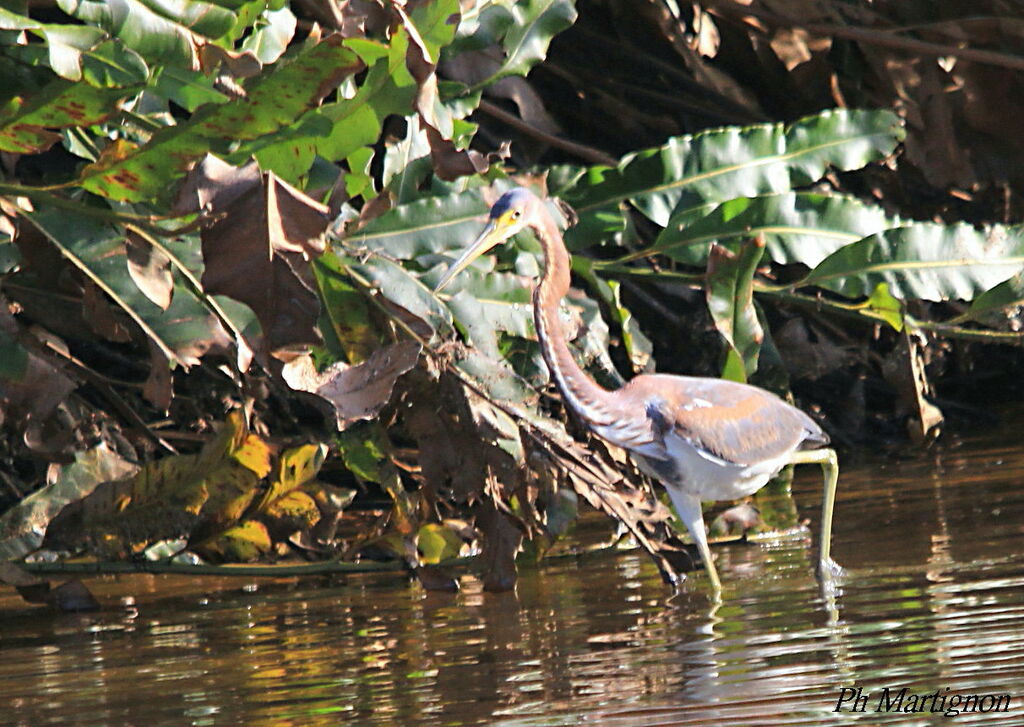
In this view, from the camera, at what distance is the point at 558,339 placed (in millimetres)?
4996

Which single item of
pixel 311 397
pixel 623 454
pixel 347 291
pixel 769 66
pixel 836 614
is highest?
pixel 769 66

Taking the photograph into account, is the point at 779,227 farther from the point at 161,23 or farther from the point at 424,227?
the point at 161,23

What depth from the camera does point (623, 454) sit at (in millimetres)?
5438

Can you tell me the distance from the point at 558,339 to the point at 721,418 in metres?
0.57

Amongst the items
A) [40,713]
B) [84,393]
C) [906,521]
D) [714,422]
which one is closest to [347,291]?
[714,422]

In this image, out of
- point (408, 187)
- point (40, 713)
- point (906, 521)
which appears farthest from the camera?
point (906, 521)

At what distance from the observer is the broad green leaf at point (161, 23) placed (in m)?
4.28

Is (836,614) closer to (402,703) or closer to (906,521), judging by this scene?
(402,703)

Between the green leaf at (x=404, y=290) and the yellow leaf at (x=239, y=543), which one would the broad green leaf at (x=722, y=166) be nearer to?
the green leaf at (x=404, y=290)

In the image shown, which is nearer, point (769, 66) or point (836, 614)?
point (836, 614)

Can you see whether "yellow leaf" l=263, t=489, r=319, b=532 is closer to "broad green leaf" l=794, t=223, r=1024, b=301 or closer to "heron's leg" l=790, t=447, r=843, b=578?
"heron's leg" l=790, t=447, r=843, b=578

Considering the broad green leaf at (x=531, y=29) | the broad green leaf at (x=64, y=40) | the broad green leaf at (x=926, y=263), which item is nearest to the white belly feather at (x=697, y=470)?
the broad green leaf at (x=926, y=263)

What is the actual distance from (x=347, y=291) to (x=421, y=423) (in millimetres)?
466

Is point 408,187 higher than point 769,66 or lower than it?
lower
